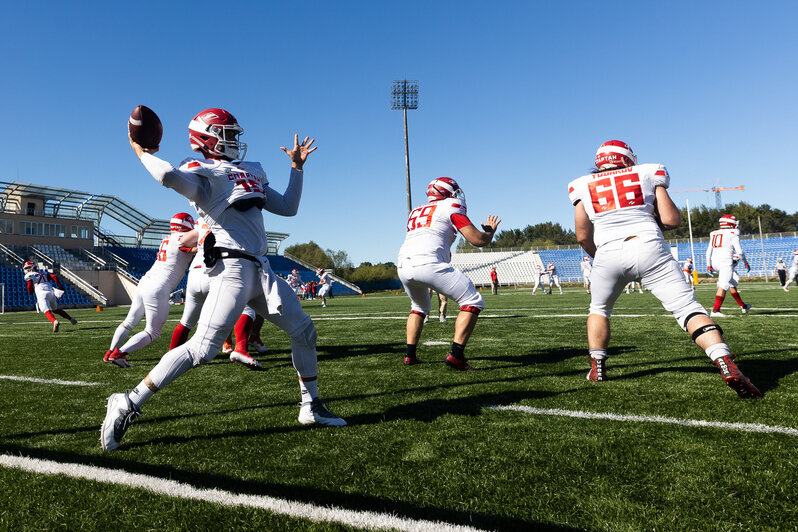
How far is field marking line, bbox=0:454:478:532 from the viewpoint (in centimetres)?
191

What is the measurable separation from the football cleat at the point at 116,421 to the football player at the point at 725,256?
11406mm

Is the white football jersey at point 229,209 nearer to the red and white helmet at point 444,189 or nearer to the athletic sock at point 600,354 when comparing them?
the red and white helmet at point 444,189

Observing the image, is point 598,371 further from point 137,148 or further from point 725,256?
point 725,256

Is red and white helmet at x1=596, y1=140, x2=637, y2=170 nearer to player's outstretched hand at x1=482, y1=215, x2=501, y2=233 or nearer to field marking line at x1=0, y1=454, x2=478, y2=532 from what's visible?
player's outstretched hand at x1=482, y1=215, x2=501, y2=233

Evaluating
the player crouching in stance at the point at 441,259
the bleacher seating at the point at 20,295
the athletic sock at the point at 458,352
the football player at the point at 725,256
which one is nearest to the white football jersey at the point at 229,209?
the player crouching in stance at the point at 441,259

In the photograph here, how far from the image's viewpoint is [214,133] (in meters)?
3.48

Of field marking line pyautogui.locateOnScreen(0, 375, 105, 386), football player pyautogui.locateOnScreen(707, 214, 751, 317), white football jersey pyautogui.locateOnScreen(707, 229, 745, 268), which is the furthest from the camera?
white football jersey pyautogui.locateOnScreen(707, 229, 745, 268)

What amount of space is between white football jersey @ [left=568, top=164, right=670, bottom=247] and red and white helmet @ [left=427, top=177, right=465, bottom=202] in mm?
1794

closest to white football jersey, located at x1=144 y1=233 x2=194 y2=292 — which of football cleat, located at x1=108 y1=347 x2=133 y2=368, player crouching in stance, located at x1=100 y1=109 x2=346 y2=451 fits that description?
football cleat, located at x1=108 y1=347 x2=133 y2=368

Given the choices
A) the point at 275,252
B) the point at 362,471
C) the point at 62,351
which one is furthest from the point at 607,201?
the point at 275,252

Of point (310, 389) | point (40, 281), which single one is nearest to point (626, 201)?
point (310, 389)

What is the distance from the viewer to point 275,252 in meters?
58.8

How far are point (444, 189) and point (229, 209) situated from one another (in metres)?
2.96

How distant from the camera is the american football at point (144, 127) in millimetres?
3246
